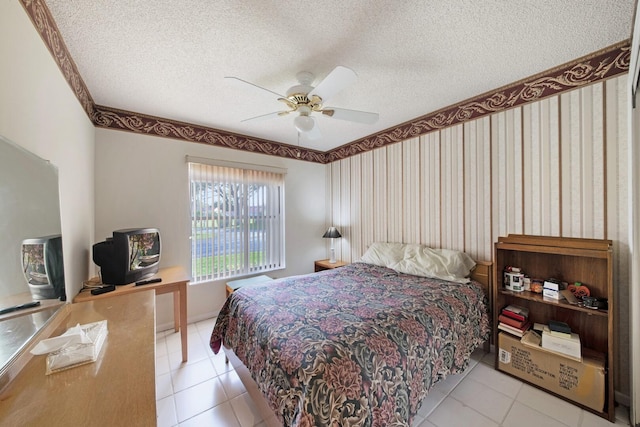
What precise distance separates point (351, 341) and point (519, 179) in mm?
2143

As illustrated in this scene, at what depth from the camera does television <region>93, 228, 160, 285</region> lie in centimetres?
193

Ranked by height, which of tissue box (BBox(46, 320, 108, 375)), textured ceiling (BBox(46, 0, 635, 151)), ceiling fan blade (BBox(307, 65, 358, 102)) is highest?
textured ceiling (BBox(46, 0, 635, 151))

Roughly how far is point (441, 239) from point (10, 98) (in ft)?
10.9

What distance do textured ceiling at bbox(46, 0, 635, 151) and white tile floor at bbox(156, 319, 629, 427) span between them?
2.35 meters

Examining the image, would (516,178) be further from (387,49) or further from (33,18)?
(33,18)

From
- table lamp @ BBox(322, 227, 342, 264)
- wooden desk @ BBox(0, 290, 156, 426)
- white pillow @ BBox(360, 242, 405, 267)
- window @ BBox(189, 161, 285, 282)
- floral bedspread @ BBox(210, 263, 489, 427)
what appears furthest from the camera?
table lamp @ BBox(322, 227, 342, 264)

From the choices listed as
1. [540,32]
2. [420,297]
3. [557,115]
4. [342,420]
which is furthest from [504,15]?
[342,420]

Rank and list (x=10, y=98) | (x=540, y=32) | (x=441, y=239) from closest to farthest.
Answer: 1. (x=10, y=98)
2. (x=540, y=32)
3. (x=441, y=239)

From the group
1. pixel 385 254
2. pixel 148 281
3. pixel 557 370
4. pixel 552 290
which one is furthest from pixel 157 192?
pixel 557 370

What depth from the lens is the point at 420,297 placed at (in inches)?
72.5

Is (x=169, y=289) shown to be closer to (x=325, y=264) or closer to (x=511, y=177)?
(x=325, y=264)

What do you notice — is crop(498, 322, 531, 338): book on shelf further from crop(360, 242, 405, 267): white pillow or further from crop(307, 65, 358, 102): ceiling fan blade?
crop(307, 65, 358, 102): ceiling fan blade

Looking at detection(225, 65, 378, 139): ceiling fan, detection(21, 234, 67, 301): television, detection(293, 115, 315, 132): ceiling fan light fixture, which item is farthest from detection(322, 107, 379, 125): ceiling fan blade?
detection(21, 234, 67, 301): television

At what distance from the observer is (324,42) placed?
1549 mm
